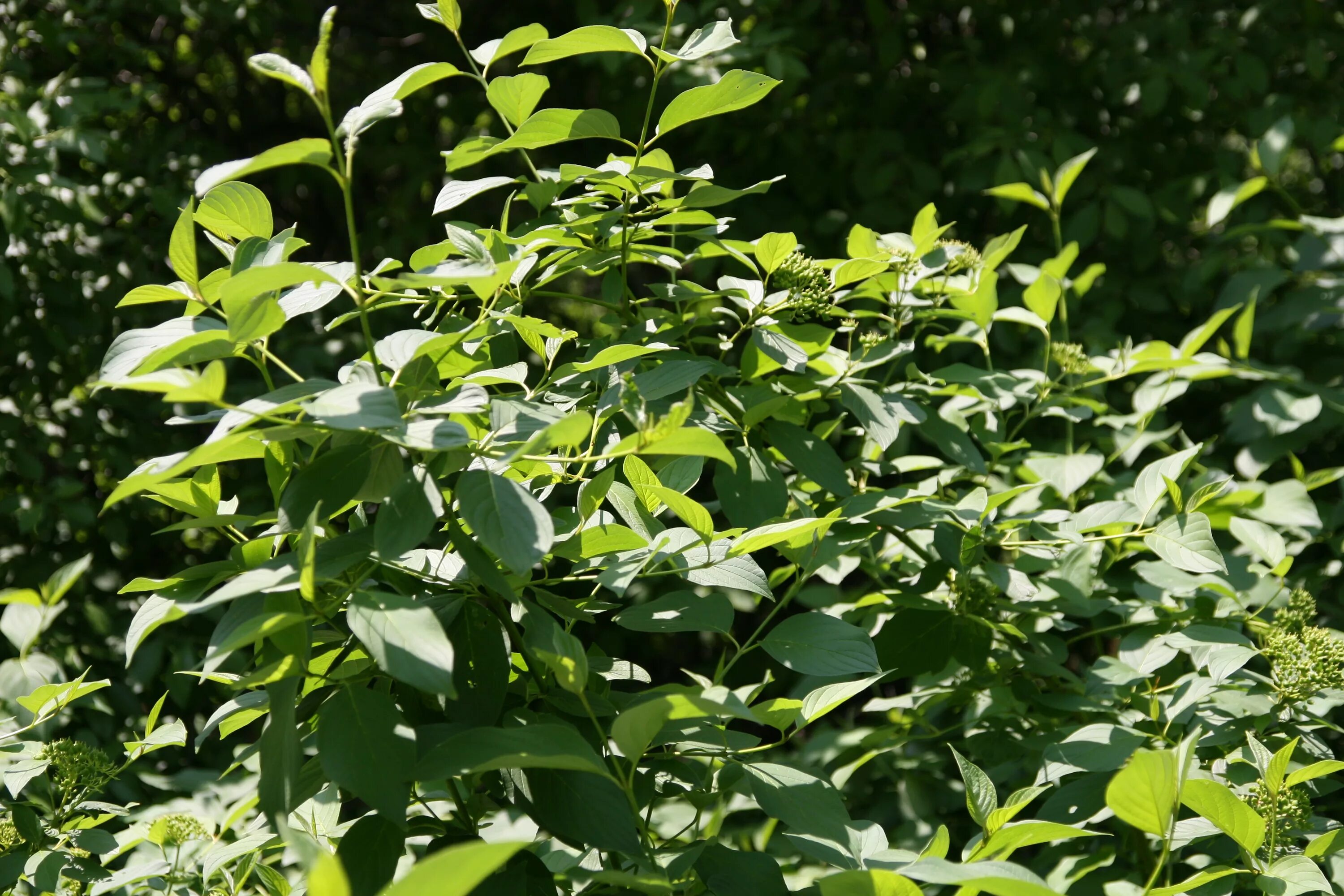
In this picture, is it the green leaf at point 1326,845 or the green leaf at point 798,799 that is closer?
the green leaf at point 798,799

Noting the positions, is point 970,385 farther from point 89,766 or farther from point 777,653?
point 89,766

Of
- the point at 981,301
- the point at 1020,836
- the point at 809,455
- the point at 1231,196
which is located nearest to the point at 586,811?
the point at 1020,836

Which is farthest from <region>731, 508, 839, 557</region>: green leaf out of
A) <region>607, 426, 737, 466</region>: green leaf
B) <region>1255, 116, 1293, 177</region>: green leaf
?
<region>1255, 116, 1293, 177</region>: green leaf

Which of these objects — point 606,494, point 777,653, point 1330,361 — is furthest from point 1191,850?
point 1330,361

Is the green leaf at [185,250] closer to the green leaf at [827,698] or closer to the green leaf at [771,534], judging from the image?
the green leaf at [771,534]

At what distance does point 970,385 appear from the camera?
4.02 feet

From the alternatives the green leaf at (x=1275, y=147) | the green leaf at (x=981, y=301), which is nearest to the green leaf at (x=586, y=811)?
the green leaf at (x=981, y=301)

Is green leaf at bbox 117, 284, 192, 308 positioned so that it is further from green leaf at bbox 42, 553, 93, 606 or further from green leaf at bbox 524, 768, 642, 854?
green leaf at bbox 42, 553, 93, 606

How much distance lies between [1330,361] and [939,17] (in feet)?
4.28

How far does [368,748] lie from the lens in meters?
0.61

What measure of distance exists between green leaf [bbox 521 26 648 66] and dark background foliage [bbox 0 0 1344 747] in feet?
4.50

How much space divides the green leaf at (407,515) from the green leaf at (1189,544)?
725mm

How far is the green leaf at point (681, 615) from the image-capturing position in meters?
0.77

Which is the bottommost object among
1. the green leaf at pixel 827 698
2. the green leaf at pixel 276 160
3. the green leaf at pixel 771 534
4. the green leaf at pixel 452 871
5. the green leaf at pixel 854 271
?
the green leaf at pixel 827 698
